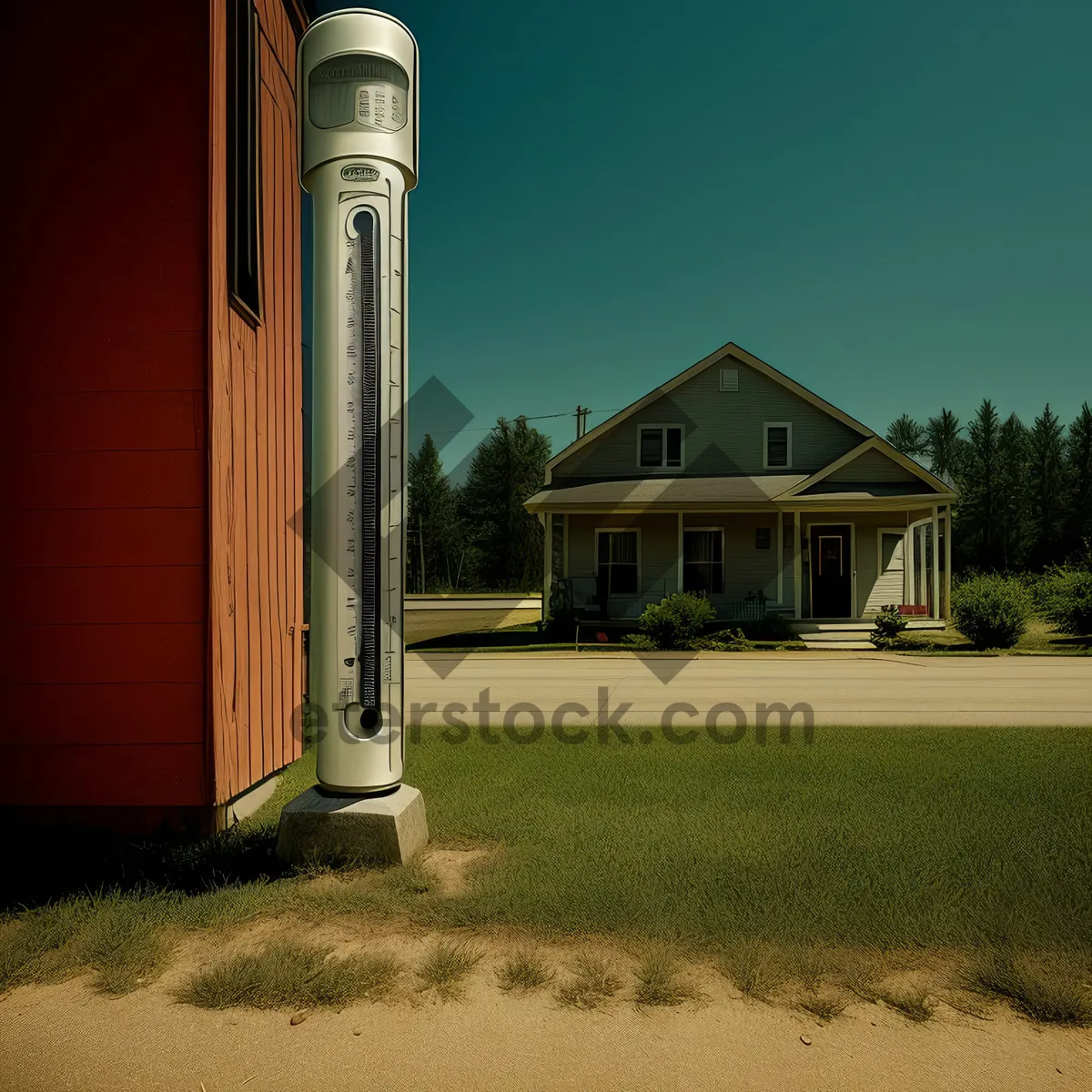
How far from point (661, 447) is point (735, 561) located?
11.5 feet

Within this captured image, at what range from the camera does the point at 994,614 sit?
14992 millimetres

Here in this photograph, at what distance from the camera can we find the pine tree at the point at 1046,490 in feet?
149

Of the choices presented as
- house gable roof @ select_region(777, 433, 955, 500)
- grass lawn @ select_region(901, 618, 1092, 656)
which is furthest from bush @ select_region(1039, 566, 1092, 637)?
house gable roof @ select_region(777, 433, 955, 500)

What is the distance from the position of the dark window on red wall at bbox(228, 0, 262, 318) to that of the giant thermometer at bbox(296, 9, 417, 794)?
76cm

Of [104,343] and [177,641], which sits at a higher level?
[104,343]

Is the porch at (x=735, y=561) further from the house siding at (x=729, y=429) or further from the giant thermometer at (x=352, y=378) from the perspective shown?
the giant thermometer at (x=352, y=378)

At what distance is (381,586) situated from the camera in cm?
356

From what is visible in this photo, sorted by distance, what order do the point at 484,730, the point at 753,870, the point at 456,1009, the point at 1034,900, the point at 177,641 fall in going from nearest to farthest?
the point at 456,1009 < the point at 1034,900 < the point at 753,870 < the point at 177,641 < the point at 484,730

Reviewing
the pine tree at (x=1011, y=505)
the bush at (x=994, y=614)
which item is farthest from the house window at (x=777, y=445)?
the pine tree at (x=1011, y=505)

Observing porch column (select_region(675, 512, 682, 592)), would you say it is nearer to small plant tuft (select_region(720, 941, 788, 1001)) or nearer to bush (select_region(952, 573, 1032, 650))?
bush (select_region(952, 573, 1032, 650))

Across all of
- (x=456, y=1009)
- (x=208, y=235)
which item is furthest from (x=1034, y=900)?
(x=208, y=235)

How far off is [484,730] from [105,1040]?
4.82 meters

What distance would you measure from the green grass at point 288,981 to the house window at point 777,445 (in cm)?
1852

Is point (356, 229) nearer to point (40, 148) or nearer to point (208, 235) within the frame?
point (208, 235)
